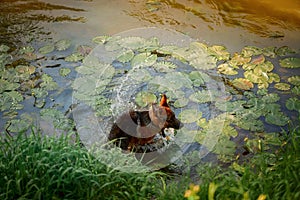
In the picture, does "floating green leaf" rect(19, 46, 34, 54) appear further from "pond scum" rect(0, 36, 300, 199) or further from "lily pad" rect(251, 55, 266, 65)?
"lily pad" rect(251, 55, 266, 65)

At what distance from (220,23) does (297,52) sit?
A: 124cm

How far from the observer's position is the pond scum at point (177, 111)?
3.89 meters

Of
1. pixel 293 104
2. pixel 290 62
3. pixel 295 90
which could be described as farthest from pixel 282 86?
pixel 290 62

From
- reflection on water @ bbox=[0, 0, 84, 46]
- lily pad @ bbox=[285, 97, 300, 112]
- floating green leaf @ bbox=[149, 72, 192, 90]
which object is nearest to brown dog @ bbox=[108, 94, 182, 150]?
floating green leaf @ bbox=[149, 72, 192, 90]

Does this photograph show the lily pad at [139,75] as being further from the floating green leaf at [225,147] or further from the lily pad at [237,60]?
the floating green leaf at [225,147]

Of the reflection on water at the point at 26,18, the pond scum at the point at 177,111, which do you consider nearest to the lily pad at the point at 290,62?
the pond scum at the point at 177,111

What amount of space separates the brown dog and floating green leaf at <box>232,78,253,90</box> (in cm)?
121

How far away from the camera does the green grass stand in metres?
3.79

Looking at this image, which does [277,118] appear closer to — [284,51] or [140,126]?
[284,51]

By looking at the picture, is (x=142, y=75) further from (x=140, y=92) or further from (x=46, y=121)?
(x=46, y=121)

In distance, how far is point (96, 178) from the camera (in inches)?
157

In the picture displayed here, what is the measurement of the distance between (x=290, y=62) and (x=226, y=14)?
151 centimetres

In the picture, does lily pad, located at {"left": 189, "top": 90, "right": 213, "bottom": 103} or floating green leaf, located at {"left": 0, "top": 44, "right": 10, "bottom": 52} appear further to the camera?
floating green leaf, located at {"left": 0, "top": 44, "right": 10, "bottom": 52}

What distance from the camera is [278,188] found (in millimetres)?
3811
